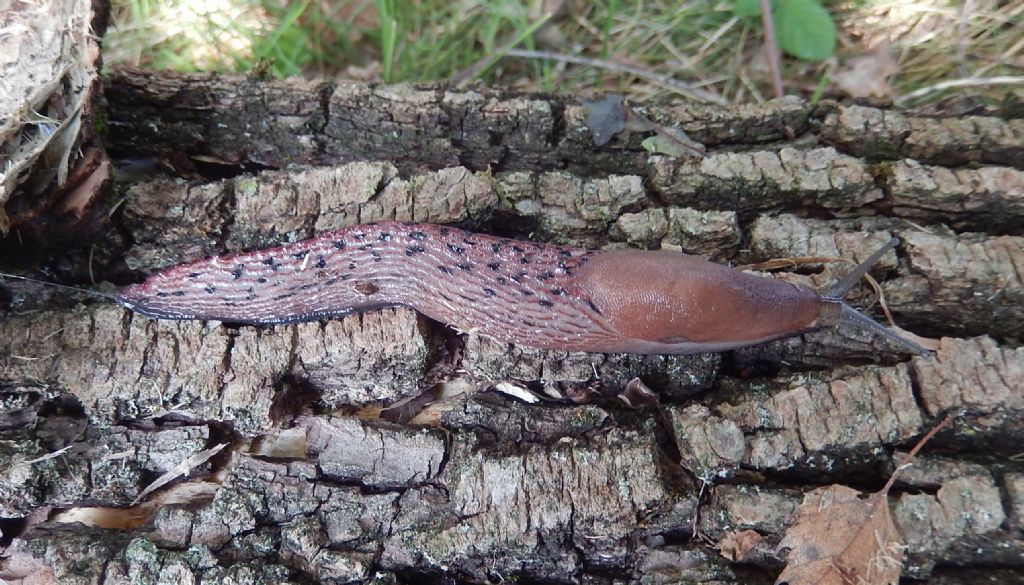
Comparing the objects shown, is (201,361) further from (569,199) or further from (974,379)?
(974,379)

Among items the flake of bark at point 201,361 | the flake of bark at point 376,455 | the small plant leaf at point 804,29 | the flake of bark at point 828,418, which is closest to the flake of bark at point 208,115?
the flake of bark at point 201,361

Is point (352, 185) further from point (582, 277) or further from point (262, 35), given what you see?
point (262, 35)

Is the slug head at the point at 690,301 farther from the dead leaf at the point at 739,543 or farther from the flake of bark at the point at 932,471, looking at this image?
the dead leaf at the point at 739,543

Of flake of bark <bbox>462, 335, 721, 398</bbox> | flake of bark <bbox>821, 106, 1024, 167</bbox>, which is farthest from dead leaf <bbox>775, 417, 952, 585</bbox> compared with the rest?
flake of bark <bbox>821, 106, 1024, 167</bbox>

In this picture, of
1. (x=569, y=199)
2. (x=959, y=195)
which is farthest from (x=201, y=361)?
(x=959, y=195)

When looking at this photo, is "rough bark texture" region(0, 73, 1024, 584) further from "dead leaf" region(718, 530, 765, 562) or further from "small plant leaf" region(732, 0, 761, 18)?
"small plant leaf" region(732, 0, 761, 18)

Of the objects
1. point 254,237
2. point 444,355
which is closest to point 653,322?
point 444,355

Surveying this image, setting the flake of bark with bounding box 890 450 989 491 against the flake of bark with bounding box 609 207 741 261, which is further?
the flake of bark with bounding box 609 207 741 261
